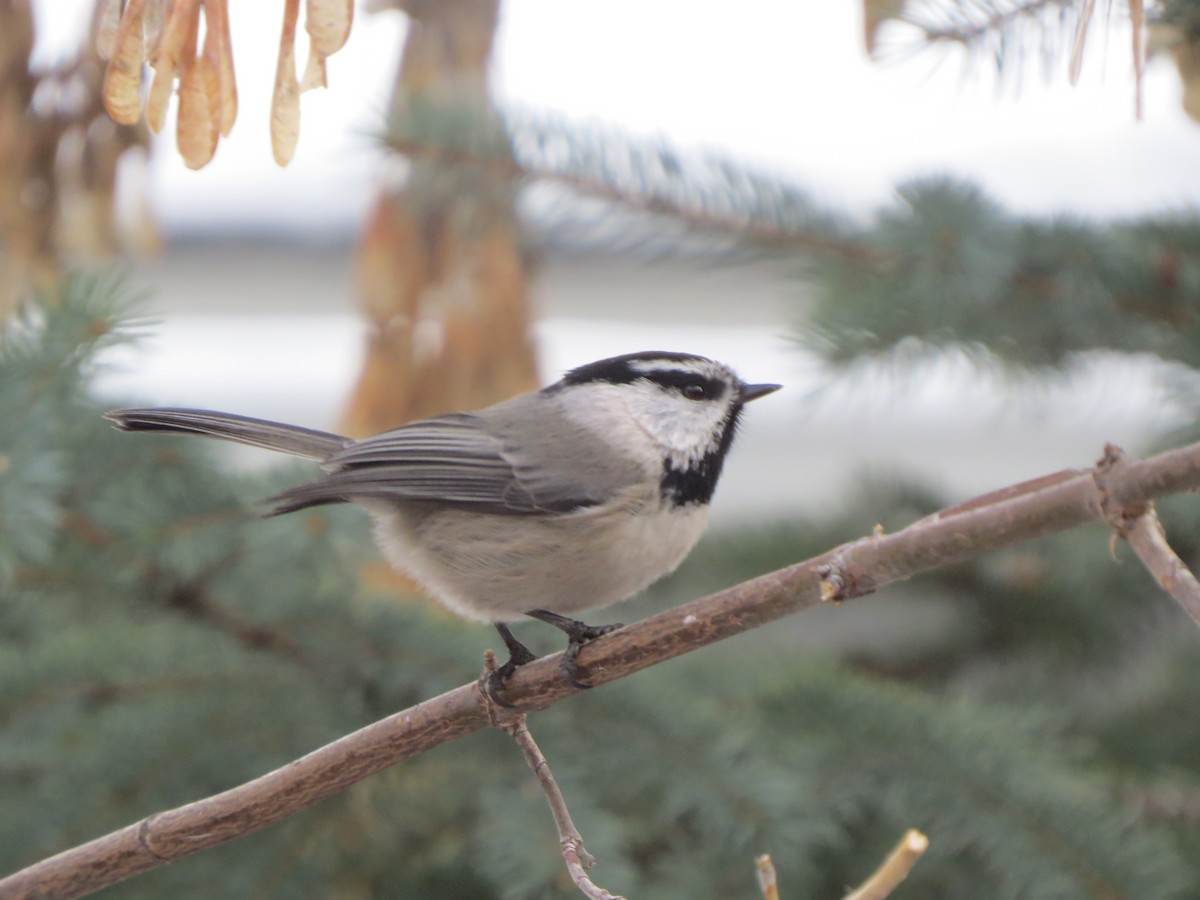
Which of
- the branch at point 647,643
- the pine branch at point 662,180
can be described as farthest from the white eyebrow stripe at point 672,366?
the branch at point 647,643

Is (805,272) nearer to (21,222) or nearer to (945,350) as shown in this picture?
(945,350)

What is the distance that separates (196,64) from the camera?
55 cm

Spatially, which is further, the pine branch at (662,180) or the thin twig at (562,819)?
the pine branch at (662,180)

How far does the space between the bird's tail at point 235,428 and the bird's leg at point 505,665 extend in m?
0.21

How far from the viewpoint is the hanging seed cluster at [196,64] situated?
52cm

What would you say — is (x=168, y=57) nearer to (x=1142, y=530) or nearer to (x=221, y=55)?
(x=221, y=55)

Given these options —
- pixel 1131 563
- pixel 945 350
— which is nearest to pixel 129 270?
pixel 945 350

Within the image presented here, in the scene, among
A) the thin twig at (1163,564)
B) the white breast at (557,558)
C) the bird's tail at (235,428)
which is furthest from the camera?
the white breast at (557,558)

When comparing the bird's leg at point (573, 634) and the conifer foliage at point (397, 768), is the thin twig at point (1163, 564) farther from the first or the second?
the conifer foliage at point (397, 768)

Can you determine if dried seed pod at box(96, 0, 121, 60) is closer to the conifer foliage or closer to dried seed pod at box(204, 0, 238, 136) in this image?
dried seed pod at box(204, 0, 238, 136)

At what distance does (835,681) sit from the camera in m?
1.07

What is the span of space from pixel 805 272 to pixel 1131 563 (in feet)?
1.53

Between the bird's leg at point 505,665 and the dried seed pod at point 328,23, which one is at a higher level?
the dried seed pod at point 328,23

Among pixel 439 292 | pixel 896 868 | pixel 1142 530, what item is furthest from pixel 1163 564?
pixel 439 292
